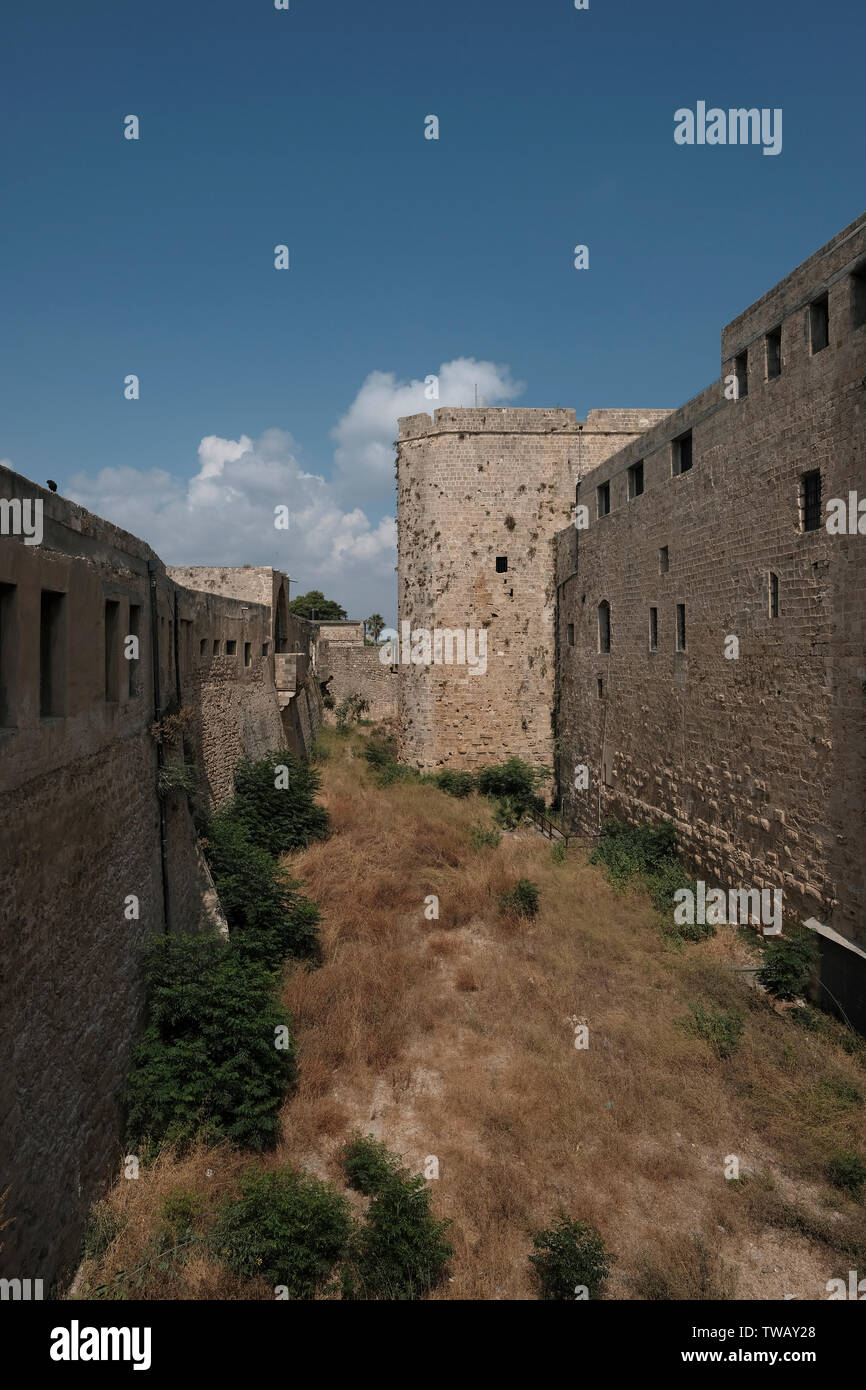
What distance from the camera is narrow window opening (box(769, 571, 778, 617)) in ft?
33.3

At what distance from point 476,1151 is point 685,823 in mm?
7967

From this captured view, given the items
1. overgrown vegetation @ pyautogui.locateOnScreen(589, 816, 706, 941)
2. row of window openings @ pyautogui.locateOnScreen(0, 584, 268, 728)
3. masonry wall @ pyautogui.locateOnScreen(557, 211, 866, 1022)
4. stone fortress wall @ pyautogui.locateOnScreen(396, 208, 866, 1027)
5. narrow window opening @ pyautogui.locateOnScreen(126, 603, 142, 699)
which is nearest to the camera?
row of window openings @ pyautogui.locateOnScreen(0, 584, 268, 728)

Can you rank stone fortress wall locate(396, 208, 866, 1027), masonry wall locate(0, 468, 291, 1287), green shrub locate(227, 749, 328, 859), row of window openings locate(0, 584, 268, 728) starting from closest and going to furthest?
masonry wall locate(0, 468, 291, 1287)
row of window openings locate(0, 584, 268, 728)
stone fortress wall locate(396, 208, 866, 1027)
green shrub locate(227, 749, 328, 859)

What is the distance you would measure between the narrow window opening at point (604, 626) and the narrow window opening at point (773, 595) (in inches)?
290

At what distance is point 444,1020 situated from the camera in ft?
29.7

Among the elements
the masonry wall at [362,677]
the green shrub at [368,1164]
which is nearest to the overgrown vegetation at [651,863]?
the green shrub at [368,1164]

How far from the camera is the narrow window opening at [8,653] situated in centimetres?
461

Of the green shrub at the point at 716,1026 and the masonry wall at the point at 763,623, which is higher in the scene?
the masonry wall at the point at 763,623

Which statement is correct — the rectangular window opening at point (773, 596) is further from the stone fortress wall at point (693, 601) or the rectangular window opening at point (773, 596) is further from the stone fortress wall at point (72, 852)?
the stone fortress wall at point (72, 852)

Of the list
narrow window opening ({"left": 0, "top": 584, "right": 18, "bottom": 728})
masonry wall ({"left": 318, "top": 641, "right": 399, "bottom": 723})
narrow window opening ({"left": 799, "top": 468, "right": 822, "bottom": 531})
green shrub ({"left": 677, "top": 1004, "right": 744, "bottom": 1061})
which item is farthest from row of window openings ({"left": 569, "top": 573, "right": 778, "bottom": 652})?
masonry wall ({"left": 318, "top": 641, "right": 399, "bottom": 723})

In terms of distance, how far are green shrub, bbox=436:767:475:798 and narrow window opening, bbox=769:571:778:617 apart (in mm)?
12259

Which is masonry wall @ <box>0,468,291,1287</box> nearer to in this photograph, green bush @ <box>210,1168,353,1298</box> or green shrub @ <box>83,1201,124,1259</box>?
green shrub @ <box>83,1201,124,1259</box>

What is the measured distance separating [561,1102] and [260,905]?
4938mm

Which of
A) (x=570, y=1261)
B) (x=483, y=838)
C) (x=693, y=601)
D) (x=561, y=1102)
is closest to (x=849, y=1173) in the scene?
(x=561, y=1102)
